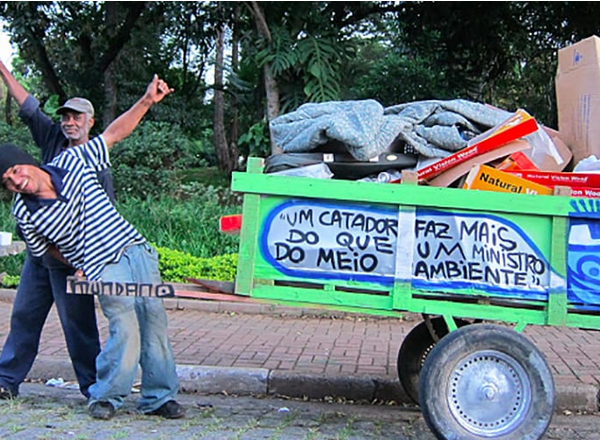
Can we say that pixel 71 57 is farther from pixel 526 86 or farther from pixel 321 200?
pixel 321 200

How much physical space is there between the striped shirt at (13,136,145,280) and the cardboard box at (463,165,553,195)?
2.02 metres

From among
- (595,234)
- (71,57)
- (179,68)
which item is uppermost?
(179,68)

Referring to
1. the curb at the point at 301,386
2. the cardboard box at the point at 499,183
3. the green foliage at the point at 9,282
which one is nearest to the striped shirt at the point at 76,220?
the curb at the point at 301,386

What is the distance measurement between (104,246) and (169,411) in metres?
1.08

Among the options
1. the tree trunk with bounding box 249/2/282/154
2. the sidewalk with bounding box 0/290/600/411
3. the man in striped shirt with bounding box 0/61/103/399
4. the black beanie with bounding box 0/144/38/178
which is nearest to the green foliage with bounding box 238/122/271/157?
the tree trunk with bounding box 249/2/282/154

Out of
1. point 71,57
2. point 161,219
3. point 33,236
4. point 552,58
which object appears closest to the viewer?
point 33,236

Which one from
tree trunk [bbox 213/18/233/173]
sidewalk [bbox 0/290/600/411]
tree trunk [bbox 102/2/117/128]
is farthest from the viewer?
tree trunk [bbox 213/18/233/173]

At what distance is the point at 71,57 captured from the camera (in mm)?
17812

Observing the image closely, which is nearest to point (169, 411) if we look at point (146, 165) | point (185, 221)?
point (185, 221)

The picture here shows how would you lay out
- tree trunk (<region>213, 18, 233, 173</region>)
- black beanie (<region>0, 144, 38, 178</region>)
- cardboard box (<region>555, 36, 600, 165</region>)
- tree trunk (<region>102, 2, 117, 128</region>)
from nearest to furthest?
black beanie (<region>0, 144, 38, 178</region>) → cardboard box (<region>555, 36, 600, 165</region>) → tree trunk (<region>102, 2, 117, 128</region>) → tree trunk (<region>213, 18, 233, 173</region>)

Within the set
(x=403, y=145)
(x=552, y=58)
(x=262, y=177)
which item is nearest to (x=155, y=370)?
(x=262, y=177)

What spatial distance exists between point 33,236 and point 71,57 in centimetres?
1495

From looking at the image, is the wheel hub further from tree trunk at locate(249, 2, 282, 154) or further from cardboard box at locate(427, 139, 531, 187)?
tree trunk at locate(249, 2, 282, 154)

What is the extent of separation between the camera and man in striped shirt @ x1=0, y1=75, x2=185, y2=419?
13.1 ft
